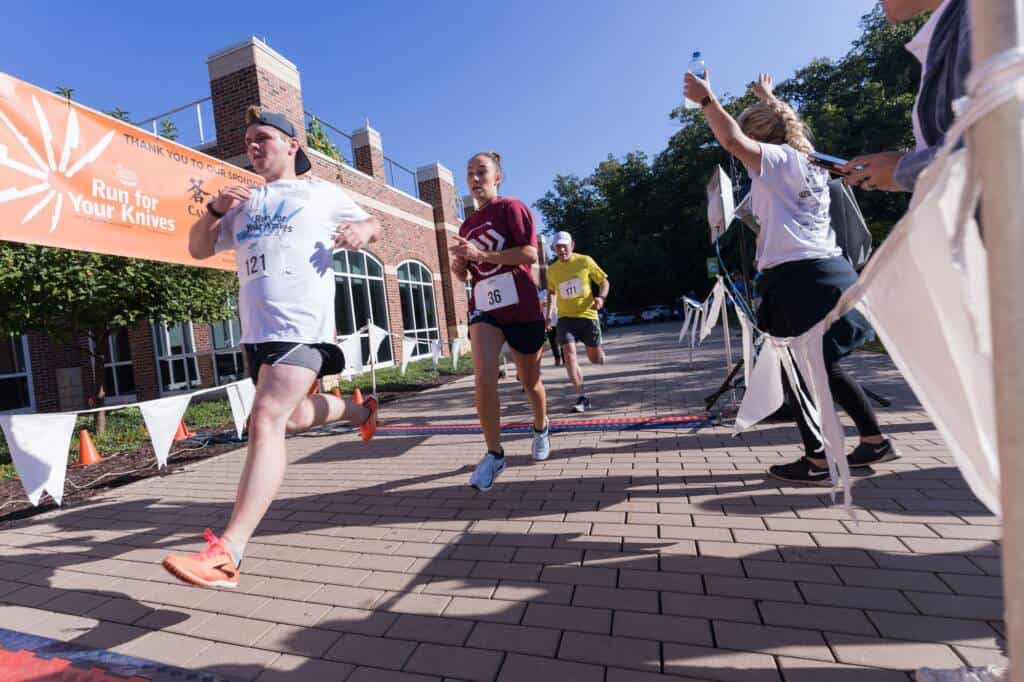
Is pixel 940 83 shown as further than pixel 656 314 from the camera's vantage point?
No

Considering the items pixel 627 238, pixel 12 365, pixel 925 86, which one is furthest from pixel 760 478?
pixel 627 238

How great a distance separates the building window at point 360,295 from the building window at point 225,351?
7.92 ft

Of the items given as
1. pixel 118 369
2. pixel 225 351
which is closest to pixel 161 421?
pixel 225 351

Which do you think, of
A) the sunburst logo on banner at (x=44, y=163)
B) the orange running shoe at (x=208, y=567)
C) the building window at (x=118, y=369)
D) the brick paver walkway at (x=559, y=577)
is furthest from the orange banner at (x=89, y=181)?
the building window at (x=118, y=369)

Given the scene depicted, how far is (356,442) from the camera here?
494cm

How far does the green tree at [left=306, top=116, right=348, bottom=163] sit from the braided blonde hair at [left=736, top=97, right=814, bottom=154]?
12.6 metres

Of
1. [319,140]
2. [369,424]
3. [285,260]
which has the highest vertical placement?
[319,140]

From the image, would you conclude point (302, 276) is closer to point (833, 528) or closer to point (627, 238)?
point (833, 528)

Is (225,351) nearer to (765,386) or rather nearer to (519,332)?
(519,332)

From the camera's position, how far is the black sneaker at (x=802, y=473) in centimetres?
269

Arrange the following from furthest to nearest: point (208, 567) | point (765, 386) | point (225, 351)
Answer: point (225, 351)
point (765, 386)
point (208, 567)

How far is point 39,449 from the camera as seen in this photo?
133 inches

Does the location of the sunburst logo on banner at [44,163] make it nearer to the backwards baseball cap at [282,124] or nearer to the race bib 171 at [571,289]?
the backwards baseball cap at [282,124]

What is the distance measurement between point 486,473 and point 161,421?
2.77 meters
